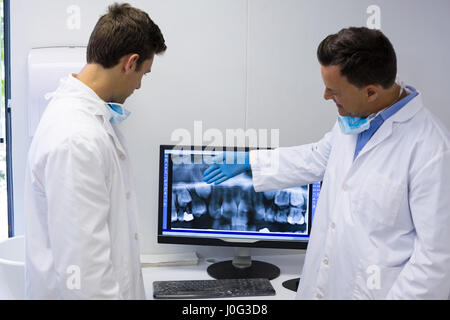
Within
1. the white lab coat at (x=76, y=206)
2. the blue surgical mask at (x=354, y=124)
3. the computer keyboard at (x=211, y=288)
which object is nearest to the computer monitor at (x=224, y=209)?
the computer keyboard at (x=211, y=288)

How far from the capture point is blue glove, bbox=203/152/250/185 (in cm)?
154

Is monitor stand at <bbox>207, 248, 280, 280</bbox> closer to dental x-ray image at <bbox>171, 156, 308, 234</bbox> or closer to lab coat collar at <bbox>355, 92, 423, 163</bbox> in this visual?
dental x-ray image at <bbox>171, 156, 308, 234</bbox>

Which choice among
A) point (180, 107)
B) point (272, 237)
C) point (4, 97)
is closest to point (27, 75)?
point (4, 97)

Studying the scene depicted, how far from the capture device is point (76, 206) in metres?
0.91

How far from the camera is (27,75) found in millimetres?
1636

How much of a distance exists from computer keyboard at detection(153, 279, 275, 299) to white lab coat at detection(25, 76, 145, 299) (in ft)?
1.13

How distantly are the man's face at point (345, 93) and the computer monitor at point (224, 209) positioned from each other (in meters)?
0.47

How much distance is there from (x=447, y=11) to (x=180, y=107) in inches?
44.3

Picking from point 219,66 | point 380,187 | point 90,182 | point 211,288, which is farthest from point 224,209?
point 90,182

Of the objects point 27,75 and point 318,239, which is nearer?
point 318,239

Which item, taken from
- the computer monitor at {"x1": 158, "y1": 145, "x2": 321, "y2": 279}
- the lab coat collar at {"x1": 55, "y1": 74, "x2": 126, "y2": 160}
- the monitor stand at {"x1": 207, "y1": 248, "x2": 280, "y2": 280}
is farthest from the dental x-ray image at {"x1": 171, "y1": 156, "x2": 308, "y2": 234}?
the lab coat collar at {"x1": 55, "y1": 74, "x2": 126, "y2": 160}

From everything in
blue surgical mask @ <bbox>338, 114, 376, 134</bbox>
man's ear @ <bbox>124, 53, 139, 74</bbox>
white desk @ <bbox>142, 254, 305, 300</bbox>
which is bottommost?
white desk @ <bbox>142, 254, 305, 300</bbox>

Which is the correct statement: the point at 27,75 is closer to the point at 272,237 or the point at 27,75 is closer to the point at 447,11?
the point at 272,237

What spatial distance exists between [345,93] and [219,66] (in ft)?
2.22
